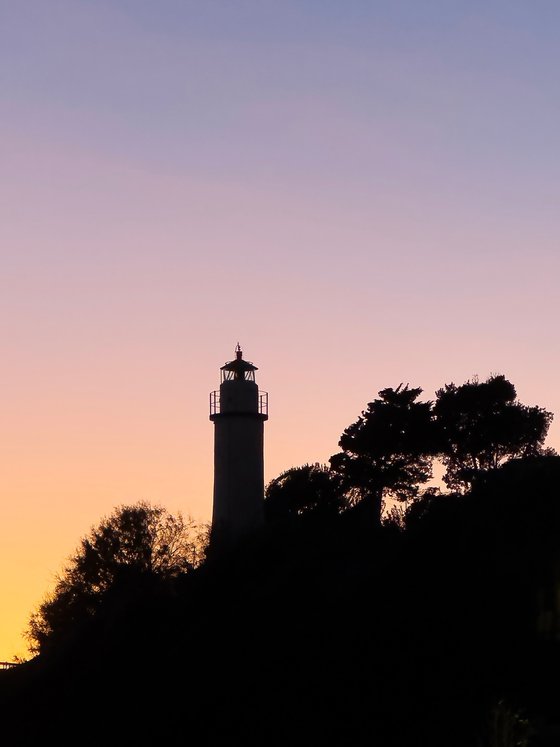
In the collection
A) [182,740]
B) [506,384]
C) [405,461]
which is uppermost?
[506,384]

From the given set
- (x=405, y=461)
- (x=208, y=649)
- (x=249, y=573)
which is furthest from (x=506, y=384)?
(x=208, y=649)

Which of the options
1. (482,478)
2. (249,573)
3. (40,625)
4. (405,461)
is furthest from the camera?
(40,625)

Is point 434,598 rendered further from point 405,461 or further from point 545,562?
point 405,461

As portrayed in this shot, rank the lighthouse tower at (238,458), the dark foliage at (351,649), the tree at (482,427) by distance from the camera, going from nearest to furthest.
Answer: the dark foliage at (351,649), the lighthouse tower at (238,458), the tree at (482,427)

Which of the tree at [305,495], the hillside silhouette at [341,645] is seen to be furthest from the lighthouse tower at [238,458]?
the hillside silhouette at [341,645]

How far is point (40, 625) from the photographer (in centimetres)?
8338

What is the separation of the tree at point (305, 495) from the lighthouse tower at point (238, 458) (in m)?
5.58

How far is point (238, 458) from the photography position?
2731 inches

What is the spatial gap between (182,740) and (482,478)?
20.0m

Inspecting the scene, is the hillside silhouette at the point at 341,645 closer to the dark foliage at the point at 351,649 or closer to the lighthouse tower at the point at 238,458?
the dark foliage at the point at 351,649

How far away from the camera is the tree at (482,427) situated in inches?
3108

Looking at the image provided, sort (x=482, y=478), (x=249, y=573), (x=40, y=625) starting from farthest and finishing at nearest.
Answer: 1. (x=40, y=625)
2. (x=482, y=478)
3. (x=249, y=573)

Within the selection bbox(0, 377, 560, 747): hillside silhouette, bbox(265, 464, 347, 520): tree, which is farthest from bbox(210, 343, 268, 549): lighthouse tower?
bbox(0, 377, 560, 747): hillside silhouette

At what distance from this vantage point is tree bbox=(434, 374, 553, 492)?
259 ft
